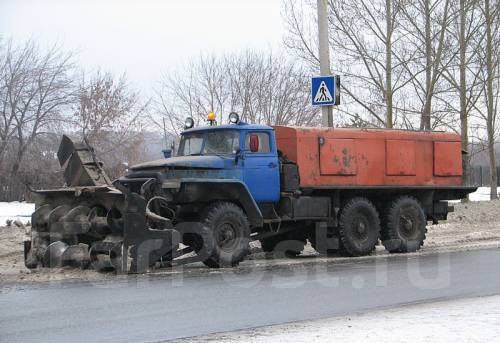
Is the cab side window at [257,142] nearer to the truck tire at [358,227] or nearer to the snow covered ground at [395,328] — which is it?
the truck tire at [358,227]

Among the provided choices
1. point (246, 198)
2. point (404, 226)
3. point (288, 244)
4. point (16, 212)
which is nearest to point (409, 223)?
point (404, 226)

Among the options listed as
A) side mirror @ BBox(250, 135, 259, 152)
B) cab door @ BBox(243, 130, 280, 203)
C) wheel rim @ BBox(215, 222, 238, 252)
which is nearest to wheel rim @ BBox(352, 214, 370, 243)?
cab door @ BBox(243, 130, 280, 203)

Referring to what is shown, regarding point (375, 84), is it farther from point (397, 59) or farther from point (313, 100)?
point (313, 100)

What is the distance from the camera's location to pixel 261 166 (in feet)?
51.0

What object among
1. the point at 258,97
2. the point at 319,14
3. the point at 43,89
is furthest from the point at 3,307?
the point at 258,97

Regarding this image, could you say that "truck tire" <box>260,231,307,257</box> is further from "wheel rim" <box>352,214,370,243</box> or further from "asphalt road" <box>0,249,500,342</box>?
"asphalt road" <box>0,249,500,342</box>

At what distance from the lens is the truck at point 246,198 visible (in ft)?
44.7

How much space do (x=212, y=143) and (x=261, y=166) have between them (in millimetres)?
1032

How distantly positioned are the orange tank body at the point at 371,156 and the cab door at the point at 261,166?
2.29 ft

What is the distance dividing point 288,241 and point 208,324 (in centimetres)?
901

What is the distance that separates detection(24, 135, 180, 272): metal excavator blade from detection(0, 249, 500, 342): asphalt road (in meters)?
0.77

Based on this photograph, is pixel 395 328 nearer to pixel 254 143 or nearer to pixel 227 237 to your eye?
pixel 227 237

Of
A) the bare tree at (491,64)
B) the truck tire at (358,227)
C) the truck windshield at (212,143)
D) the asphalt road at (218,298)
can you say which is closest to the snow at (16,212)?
the truck windshield at (212,143)

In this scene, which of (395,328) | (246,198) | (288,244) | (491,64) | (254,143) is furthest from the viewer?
A: (491,64)
